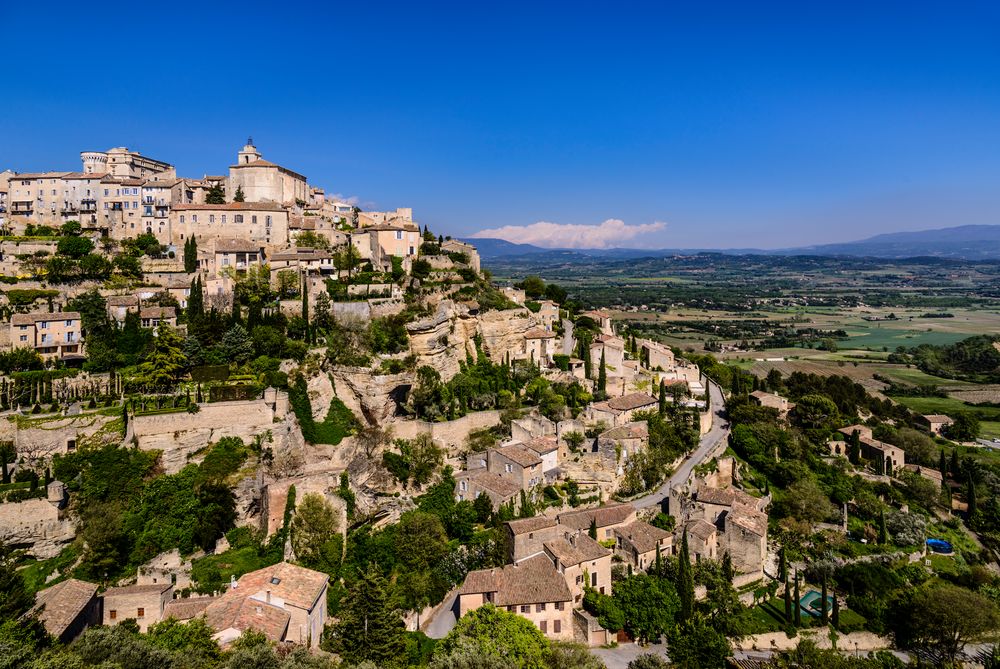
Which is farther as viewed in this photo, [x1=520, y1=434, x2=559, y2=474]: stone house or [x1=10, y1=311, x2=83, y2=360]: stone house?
[x1=520, y1=434, x2=559, y2=474]: stone house

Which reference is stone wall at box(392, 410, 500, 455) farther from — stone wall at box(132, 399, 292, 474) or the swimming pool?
the swimming pool

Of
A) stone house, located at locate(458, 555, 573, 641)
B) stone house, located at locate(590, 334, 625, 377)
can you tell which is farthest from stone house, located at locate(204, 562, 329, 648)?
stone house, located at locate(590, 334, 625, 377)

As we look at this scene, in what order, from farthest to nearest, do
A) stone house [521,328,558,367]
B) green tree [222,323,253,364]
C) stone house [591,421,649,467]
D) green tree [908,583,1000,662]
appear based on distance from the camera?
stone house [521,328,558,367]
stone house [591,421,649,467]
green tree [222,323,253,364]
green tree [908,583,1000,662]

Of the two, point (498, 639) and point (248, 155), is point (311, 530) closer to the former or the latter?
point (498, 639)

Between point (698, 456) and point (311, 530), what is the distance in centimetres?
2597

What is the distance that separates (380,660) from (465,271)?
31.1 m

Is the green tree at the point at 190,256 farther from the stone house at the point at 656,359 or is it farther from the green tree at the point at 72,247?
the stone house at the point at 656,359

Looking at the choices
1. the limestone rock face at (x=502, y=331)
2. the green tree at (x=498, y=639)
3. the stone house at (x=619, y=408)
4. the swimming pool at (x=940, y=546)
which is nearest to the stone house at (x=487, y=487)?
the green tree at (x=498, y=639)

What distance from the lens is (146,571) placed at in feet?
78.7

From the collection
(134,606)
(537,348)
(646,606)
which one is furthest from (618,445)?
(134,606)

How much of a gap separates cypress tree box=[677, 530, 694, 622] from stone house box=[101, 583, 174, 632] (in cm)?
2151

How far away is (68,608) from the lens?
2014cm

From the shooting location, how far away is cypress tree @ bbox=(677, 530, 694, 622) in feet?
86.7

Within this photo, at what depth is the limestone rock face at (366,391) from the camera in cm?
3316
